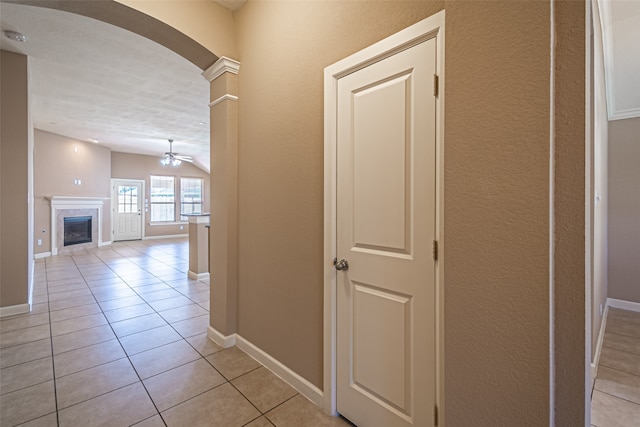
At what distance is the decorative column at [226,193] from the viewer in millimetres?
2500

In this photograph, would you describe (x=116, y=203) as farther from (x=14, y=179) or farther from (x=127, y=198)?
(x=14, y=179)

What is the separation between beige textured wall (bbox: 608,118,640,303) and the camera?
358 centimetres

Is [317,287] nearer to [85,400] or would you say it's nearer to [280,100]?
[280,100]

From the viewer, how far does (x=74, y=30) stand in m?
2.91

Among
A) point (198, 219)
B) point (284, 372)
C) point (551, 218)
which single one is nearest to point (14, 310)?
point (198, 219)

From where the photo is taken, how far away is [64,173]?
7.26 metres

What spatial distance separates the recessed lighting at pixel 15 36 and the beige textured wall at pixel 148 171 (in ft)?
22.6

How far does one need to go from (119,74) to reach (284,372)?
4.46 m

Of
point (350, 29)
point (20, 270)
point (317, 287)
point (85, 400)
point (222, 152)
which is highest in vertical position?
point (350, 29)

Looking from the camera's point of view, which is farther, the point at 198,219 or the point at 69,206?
the point at 69,206

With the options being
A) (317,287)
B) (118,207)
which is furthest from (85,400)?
(118,207)

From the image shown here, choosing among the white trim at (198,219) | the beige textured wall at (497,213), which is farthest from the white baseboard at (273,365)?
the white trim at (198,219)

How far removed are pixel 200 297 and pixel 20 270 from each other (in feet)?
6.71

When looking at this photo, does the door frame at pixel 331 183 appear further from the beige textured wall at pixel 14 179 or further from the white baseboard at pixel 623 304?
the white baseboard at pixel 623 304
